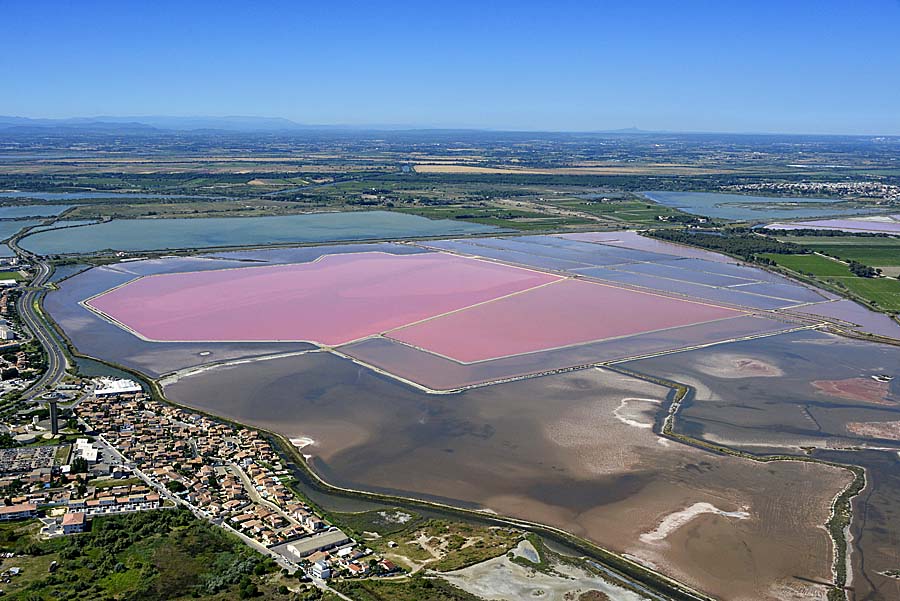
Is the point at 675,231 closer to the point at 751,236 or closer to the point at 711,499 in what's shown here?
the point at 751,236

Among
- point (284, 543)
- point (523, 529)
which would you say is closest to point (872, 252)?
point (523, 529)

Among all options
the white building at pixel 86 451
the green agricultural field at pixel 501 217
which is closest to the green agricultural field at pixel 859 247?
the green agricultural field at pixel 501 217

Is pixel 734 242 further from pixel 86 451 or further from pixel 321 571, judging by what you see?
pixel 321 571

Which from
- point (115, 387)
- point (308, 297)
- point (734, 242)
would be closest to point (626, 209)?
point (734, 242)

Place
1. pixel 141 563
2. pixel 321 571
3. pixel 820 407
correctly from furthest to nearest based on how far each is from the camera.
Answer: pixel 820 407 < pixel 141 563 < pixel 321 571

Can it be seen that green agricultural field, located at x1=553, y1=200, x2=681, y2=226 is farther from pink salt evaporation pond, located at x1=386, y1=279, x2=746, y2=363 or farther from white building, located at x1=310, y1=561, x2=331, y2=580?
white building, located at x1=310, y1=561, x2=331, y2=580

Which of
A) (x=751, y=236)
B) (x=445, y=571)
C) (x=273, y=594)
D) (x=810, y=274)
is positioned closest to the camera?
(x=273, y=594)

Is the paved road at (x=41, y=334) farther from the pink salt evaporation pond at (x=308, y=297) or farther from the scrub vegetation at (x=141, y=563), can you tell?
the scrub vegetation at (x=141, y=563)

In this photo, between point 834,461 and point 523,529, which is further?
point 834,461
